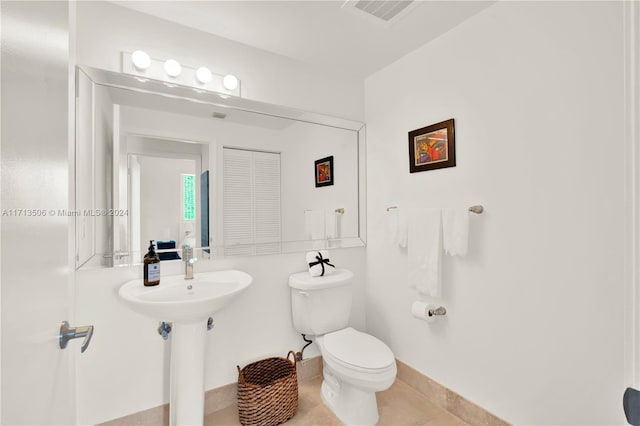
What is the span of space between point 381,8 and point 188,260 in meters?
1.74

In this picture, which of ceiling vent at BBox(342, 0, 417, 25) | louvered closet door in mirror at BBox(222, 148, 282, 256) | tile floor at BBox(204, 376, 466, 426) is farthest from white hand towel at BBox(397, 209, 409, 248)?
ceiling vent at BBox(342, 0, 417, 25)

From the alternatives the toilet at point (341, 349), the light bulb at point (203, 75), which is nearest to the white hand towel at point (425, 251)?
the toilet at point (341, 349)

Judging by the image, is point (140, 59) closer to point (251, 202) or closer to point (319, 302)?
point (251, 202)

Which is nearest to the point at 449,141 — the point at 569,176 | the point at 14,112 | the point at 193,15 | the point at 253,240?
the point at 569,176

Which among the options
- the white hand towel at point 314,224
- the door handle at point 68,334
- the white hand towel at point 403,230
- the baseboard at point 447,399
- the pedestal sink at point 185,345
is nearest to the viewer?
the door handle at point 68,334

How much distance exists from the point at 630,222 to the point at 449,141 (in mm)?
1409

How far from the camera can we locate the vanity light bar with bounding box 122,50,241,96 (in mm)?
1535

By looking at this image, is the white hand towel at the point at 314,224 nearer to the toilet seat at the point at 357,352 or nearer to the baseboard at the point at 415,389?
the toilet seat at the point at 357,352

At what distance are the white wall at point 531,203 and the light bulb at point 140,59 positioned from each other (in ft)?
5.32

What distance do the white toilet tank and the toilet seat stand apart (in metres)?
0.09

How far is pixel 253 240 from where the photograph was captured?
6.31 ft

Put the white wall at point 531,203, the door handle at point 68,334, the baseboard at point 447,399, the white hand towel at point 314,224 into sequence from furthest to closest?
the white hand towel at point 314,224 < the baseboard at point 447,399 < the white wall at point 531,203 < the door handle at point 68,334

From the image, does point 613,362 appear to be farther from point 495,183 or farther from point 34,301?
point 34,301

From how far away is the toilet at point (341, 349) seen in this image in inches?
59.9
